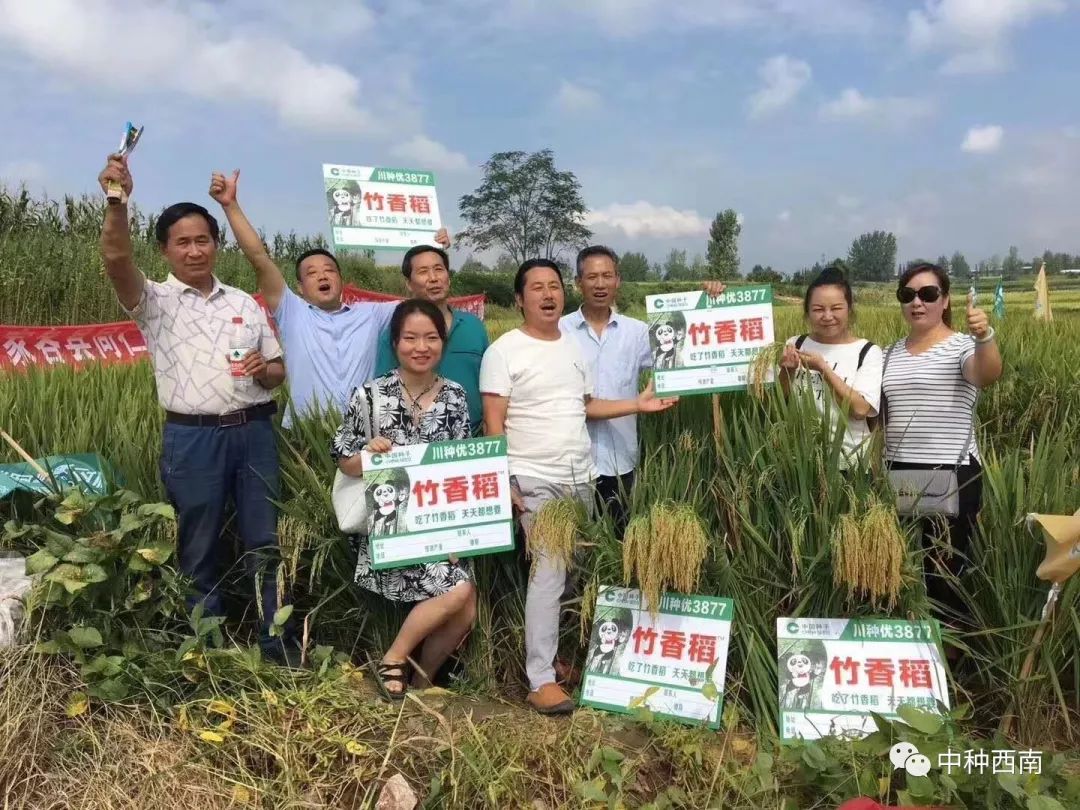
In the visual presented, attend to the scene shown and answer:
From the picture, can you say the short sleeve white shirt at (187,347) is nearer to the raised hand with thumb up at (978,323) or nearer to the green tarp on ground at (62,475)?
the green tarp on ground at (62,475)

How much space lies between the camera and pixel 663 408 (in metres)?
2.85

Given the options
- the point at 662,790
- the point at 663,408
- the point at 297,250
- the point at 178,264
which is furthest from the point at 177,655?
the point at 297,250

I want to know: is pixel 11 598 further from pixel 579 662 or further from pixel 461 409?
pixel 579 662

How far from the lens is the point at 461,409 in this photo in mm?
2670

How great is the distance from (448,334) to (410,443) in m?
0.66

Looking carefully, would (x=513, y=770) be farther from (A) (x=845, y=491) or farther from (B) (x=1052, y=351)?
(B) (x=1052, y=351)

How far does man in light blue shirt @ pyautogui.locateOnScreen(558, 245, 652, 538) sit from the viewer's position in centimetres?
294

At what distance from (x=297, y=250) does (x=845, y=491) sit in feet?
57.5

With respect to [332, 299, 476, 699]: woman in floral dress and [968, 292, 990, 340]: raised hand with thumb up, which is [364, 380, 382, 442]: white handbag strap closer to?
[332, 299, 476, 699]: woman in floral dress

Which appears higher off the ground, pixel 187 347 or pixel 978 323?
pixel 187 347

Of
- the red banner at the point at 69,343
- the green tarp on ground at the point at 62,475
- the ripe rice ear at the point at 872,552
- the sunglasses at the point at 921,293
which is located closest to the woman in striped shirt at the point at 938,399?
the sunglasses at the point at 921,293

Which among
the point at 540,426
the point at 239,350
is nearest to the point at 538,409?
the point at 540,426

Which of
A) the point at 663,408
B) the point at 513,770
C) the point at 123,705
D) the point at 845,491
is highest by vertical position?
the point at 663,408

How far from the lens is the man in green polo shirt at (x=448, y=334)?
301 centimetres
